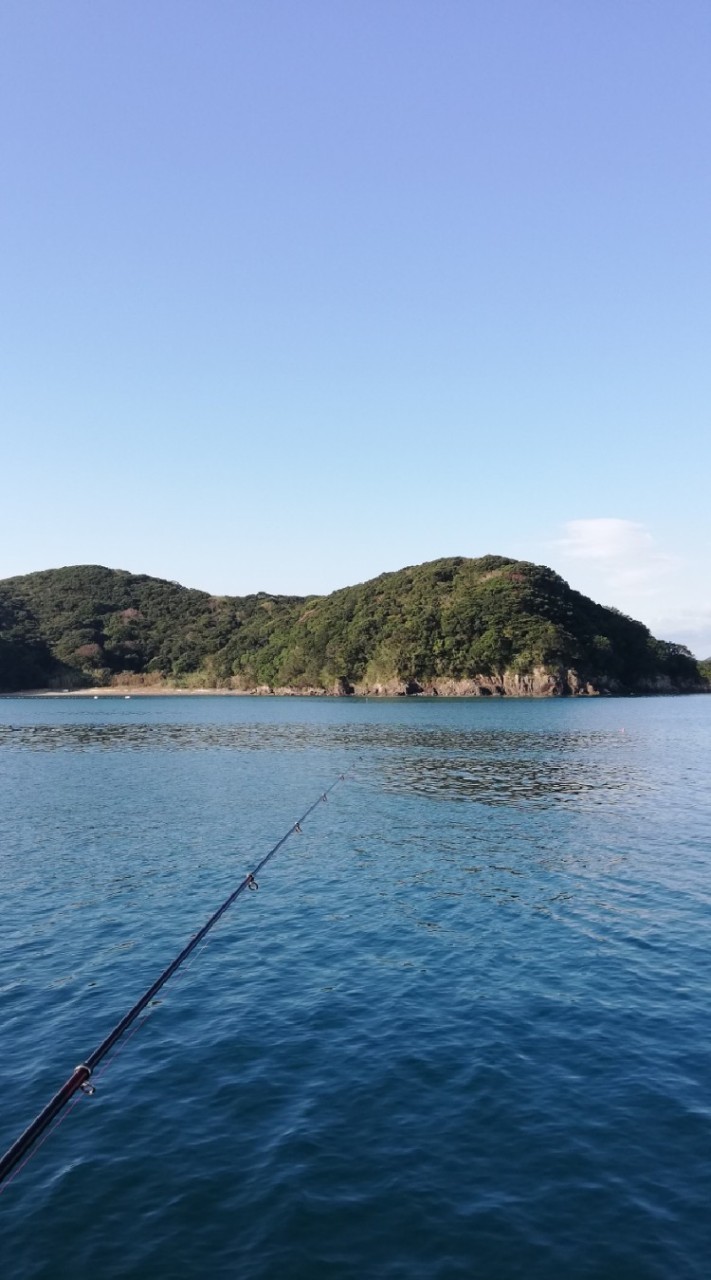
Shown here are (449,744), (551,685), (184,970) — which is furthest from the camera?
(551,685)

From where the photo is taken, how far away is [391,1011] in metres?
16.3

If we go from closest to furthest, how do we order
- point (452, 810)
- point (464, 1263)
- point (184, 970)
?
point (464, 1263) < point (184, 970) < point (452, 810)

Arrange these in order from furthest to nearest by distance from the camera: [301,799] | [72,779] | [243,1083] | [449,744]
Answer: [449,744]
[72,779]
[301,799]
[243,1083]

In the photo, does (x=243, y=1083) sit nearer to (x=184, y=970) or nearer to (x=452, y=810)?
(x=184, y=970)

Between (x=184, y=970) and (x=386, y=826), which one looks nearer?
(x=184, y=970)

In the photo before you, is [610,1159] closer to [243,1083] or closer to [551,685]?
[243,1083]

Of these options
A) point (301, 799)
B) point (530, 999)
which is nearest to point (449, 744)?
point (301, 799)

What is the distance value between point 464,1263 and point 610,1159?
3.08 meters

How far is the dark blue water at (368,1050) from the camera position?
31.5 ft

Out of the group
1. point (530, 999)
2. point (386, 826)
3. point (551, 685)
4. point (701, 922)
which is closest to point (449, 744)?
point (386, 826)

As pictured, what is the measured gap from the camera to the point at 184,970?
19.2 meters

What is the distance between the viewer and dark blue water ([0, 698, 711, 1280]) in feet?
31.5

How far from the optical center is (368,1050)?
1450 centimetres

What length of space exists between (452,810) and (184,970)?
23667 millimetres
